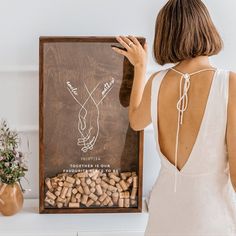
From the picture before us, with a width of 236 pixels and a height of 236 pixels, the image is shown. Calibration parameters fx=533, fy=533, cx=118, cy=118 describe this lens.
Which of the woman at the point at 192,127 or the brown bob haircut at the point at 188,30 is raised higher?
the brown bob haircut at the point at 188,30

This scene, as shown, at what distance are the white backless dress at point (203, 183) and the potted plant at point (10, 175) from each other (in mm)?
736

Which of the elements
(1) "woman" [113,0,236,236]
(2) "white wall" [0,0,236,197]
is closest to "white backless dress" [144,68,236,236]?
(1) "woman" [113,0,236,236]

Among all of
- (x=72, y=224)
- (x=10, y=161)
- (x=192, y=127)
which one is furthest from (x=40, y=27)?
(x=192, y=127)

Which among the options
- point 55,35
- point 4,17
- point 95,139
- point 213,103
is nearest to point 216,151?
point 213,103

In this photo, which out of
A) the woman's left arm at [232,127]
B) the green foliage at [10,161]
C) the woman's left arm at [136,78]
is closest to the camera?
the woman's left arm at [232,127]

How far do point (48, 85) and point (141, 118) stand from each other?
534mm

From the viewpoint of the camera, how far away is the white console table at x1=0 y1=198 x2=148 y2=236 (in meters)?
2.19

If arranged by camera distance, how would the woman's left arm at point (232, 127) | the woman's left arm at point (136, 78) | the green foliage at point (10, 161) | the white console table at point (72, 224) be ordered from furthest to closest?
the green foliage at point (10, 161) → the white console table at point (72, 224) → the woman's left arm at point (136, 78) → the woman's left arm at point (232, 127)

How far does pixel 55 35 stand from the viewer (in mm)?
2398

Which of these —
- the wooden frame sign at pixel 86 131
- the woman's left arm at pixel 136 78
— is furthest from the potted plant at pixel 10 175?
the woman's left arm at pixel 136 78

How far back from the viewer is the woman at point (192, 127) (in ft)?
5.56

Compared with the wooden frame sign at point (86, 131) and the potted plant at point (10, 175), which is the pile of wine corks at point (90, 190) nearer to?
the wooden frame sign at point (86, 131)

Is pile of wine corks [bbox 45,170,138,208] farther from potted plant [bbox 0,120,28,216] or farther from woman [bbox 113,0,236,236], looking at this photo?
woman [bbox 113,0,236,236]

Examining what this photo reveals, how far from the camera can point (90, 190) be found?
240 cm
